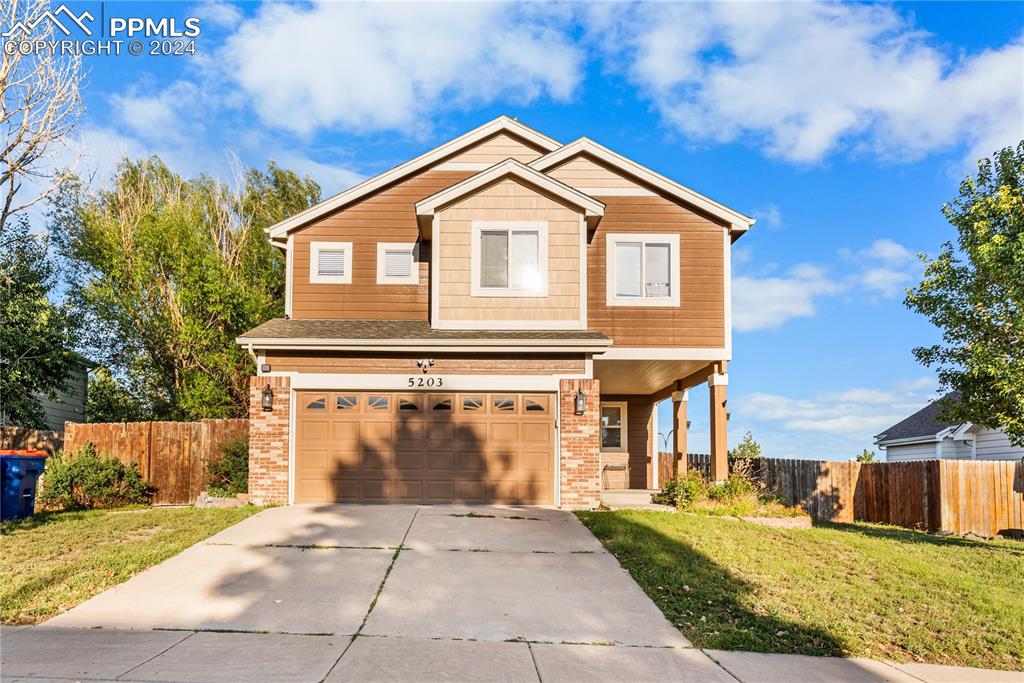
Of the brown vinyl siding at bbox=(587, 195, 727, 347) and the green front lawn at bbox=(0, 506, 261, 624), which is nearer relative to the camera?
the green front lawn at bbox=(0, 506, 261, 624)

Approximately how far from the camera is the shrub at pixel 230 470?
16.1 m

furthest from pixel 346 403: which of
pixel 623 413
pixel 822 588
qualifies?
pixel 623 413

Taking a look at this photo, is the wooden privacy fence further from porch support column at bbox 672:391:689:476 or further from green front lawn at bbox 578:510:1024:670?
porch support column at bbox 672:391:689:476

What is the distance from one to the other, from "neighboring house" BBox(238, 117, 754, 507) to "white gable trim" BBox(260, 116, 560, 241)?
2.1 inches

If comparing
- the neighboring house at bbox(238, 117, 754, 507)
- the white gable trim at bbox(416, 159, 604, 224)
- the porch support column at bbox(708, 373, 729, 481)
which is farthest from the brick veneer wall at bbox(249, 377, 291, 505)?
the porch support column at bbox(708, 373, 729, 481)

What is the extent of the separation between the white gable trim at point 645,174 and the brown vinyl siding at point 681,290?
0.91ft

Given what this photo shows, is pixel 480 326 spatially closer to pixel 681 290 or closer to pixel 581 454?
pixel 581 454

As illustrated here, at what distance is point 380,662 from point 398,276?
11.3m

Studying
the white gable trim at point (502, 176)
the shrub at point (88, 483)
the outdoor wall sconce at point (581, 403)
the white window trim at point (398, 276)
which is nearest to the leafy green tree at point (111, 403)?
the shrub at point (88, 483)

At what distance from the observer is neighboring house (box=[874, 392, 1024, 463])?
24766 millimetres

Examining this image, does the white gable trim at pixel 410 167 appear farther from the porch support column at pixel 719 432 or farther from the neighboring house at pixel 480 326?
the porch support column at pixel 719 432

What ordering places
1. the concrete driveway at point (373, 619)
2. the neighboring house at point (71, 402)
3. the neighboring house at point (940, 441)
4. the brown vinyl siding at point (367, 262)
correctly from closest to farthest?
the concrete driveway at point (373, 619) → the brown vinyl siding at point (367, 262) → the neighboring house at point (71, 402) → the neighboring house at point (940, 441)

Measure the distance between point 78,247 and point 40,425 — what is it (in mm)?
8932

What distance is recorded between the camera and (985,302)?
14.4 meters
